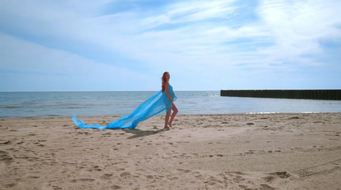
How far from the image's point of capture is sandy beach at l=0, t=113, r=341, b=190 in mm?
3365

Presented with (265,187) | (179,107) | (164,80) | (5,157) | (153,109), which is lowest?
(179,107)

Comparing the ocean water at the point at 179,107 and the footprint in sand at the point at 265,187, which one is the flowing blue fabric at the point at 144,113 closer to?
the footprint in sand at the point at 265,187

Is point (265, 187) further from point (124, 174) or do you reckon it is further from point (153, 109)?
point (153, 109)

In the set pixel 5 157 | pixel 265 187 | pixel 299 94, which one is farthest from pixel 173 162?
pixel 299 94

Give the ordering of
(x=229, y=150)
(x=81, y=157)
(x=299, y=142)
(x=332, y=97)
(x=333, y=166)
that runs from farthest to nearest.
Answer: (x=332, y=97) → (x=299, y=142) → (x=229, y=150) → (x=81, y=157) → (x=333, y=166)

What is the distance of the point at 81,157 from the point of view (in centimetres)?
445

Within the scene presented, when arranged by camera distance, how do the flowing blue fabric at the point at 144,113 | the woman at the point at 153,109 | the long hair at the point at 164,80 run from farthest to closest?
1. the flowing blue fabric at the point at 144,113
2. the woman at the point at 153,109
3. the long hair at the point at 164,80

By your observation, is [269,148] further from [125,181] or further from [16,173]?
[16,173]

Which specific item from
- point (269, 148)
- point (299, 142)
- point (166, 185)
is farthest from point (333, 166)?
point (166, 185)

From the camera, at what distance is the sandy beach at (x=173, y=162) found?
3.37 metres

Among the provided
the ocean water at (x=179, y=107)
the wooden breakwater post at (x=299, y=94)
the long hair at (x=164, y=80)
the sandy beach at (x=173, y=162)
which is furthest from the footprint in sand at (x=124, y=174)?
the wooden breakwater post at (x=299, y=94)

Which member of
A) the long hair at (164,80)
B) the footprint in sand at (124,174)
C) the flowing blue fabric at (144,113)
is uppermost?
the long hair at (164,80)

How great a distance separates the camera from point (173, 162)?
13.7 ft

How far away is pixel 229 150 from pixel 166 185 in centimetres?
193
